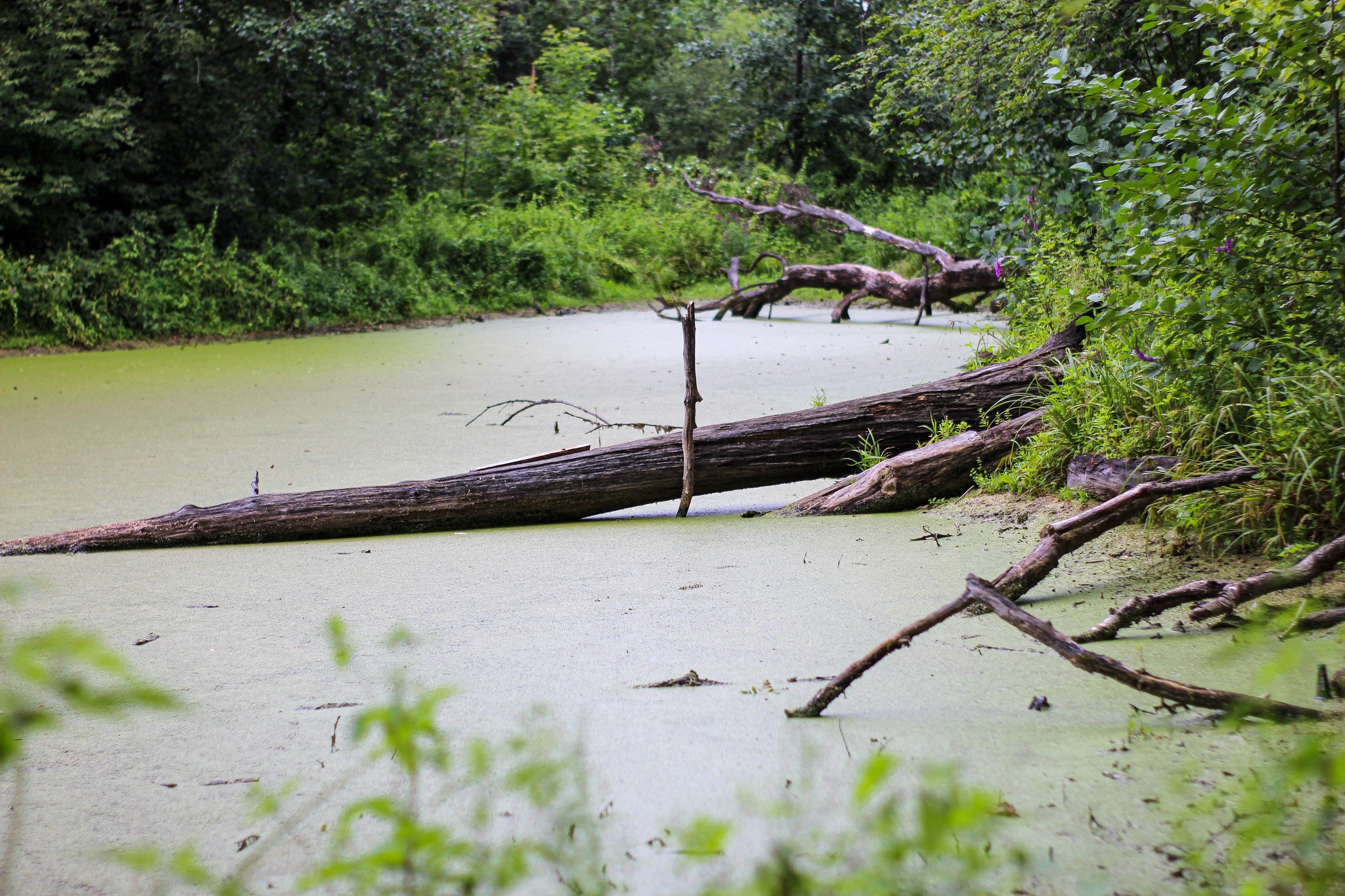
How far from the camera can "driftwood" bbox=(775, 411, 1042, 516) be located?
11.0 ft

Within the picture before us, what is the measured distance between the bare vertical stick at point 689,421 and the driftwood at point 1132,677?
1712mm

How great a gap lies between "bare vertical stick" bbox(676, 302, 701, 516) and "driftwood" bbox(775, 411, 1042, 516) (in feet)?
0.98

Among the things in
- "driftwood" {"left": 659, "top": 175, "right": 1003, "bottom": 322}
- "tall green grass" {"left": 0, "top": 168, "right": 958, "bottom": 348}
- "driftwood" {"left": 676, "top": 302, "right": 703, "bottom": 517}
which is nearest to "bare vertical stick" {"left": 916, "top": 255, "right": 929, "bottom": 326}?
"driftwood" {"left": 659, "top": 175, "right": 1003, "bottom": 322}

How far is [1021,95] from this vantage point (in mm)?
5227

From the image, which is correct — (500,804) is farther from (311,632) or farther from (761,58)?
(761,58)

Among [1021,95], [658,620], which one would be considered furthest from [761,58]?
[658,620]

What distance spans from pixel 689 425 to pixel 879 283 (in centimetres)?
690

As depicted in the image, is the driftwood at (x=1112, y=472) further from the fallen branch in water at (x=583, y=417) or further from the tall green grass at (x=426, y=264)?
the tall green grass at (x=426, y=264)

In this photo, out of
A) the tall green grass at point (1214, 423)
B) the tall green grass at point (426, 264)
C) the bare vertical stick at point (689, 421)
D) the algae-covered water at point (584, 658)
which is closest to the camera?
the algae-covered water at point (584, 658)

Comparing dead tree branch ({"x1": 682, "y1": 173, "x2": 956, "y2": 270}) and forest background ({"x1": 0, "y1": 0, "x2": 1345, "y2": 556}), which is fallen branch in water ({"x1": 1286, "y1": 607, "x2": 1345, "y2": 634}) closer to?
forest background ({"x1": 0, "y1": 0, "x2": 1345, "y2": 556})

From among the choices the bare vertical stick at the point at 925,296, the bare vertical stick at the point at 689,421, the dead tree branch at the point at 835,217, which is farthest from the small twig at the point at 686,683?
the dead tree branch at the point at 835,217

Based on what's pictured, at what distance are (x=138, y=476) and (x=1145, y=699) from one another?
11.9ft

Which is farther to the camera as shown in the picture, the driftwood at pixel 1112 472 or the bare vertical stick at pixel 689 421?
the bare vertical stick at pixel 689 421

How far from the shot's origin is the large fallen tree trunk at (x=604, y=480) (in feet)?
10.6
